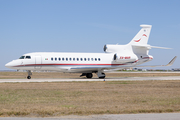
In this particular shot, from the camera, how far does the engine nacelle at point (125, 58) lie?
38391 mm

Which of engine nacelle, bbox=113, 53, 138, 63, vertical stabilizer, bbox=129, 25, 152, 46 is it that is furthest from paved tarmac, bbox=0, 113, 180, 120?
vertical stabilizer, bbox=129, 25, 152, 46

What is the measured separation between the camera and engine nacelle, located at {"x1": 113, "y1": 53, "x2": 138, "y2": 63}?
126 ft

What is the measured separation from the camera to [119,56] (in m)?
38.5

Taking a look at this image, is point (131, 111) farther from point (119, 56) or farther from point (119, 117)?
point (119, 56)

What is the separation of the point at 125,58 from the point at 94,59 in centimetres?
538

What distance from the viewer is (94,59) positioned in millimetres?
37938

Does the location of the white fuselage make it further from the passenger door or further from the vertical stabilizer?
the vertical stabilizer

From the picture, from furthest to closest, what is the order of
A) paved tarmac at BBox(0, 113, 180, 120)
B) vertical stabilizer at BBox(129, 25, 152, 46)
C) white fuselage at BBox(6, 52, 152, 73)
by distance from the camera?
vertical stabilizer at BBox(129, 25, 152, 46)
white fuselage at BBox(6, 52, 152, 73)
paved tarmac at BBox(0, 113, 180, 120)

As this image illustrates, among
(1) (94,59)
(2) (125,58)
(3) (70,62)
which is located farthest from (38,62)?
(2) (125,58)

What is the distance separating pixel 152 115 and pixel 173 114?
941 mm

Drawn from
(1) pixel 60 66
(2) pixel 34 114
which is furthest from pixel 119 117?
(1) pixel 60 66

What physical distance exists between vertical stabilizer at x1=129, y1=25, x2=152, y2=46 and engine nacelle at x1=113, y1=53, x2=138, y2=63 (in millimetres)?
2370

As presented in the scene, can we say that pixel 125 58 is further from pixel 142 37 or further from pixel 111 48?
pixel 142 37

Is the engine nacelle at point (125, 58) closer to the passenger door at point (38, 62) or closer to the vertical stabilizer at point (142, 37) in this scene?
the vertical stabilizer at point (142, 37)
